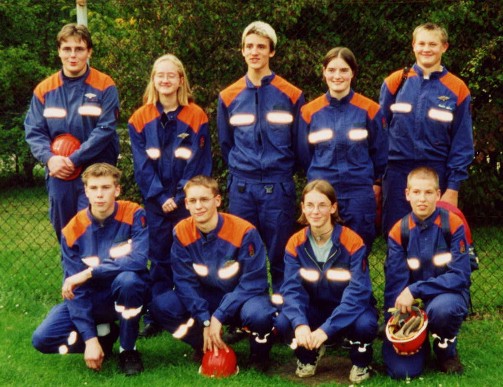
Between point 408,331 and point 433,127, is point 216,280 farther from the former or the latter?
point 433,127

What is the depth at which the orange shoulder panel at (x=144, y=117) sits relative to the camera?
5332mm

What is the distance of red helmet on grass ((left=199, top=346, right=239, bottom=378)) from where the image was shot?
15.3 ft

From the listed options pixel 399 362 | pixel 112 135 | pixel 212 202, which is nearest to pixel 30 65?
pixel 112 135

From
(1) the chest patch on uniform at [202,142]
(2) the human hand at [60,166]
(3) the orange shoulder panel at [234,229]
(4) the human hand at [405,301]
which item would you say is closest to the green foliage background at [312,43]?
(1) the chest patch on uniform at [202,142]

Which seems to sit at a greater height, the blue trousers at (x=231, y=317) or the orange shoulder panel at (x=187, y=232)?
the orange shoulder panel at (x=187, y=232)

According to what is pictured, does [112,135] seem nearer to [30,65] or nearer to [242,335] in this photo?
[242,335]

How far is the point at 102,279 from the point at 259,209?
1.16m

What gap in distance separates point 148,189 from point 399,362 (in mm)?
2056

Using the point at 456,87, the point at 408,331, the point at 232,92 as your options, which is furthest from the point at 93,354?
the point at 456,87

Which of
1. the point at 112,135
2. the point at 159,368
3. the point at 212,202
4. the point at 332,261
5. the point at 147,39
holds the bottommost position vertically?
the point at 159,368

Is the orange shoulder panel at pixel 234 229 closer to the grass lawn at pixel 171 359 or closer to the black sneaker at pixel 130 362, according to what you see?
the grass lawn at pixel 171 359

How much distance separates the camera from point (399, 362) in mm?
4586

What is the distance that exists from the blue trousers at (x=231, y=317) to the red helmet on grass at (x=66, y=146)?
1.08 meters

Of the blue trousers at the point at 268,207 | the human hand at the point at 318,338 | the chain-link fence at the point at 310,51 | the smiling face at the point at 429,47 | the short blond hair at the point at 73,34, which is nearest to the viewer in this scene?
the human hand at the point at 318,338
